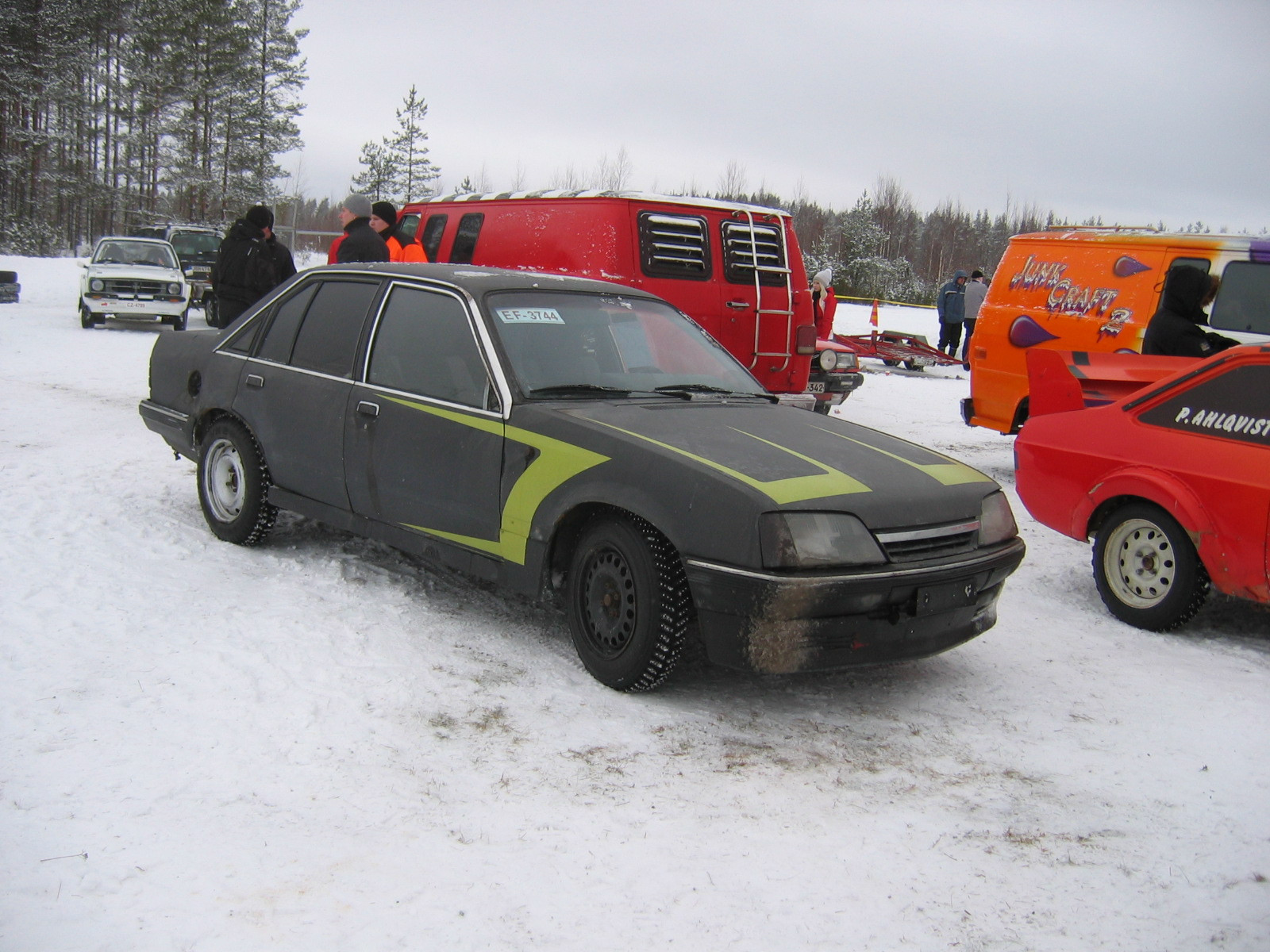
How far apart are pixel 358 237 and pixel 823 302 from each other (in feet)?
27.0

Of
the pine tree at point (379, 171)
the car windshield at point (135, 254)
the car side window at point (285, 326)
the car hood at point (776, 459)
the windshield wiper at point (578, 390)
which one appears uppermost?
the pine tree at point (379, 171)

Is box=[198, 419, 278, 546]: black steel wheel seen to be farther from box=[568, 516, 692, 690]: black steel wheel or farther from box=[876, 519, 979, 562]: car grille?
box=[876, 519, 979, 562]: car grille

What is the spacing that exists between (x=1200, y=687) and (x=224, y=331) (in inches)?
208

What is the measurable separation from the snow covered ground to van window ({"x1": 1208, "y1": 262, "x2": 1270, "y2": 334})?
131 inches

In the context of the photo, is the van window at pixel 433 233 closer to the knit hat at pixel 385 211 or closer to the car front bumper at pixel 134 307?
the knit hat at pixel 385 211

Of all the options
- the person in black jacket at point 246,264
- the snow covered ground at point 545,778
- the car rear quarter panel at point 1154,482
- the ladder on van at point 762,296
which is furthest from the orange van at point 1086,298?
the person in black jacket at point 246,264

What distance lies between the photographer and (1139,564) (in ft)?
17.8

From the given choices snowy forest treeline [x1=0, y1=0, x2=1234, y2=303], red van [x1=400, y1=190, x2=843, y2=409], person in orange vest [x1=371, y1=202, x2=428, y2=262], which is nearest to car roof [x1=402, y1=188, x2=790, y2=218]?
red van [x1=400, y1=190, x2=843, y2=409]

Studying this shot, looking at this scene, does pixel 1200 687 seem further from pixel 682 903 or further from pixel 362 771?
pixel 362 771

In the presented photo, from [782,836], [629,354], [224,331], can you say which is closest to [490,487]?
[629,354]

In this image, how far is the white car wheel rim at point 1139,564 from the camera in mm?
5281

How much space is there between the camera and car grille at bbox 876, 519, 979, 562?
149 inches

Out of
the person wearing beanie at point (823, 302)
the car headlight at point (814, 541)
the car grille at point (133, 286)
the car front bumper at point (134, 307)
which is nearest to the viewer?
the car headlight at point (814, 541)

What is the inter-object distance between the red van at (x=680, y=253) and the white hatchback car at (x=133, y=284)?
9967mm
